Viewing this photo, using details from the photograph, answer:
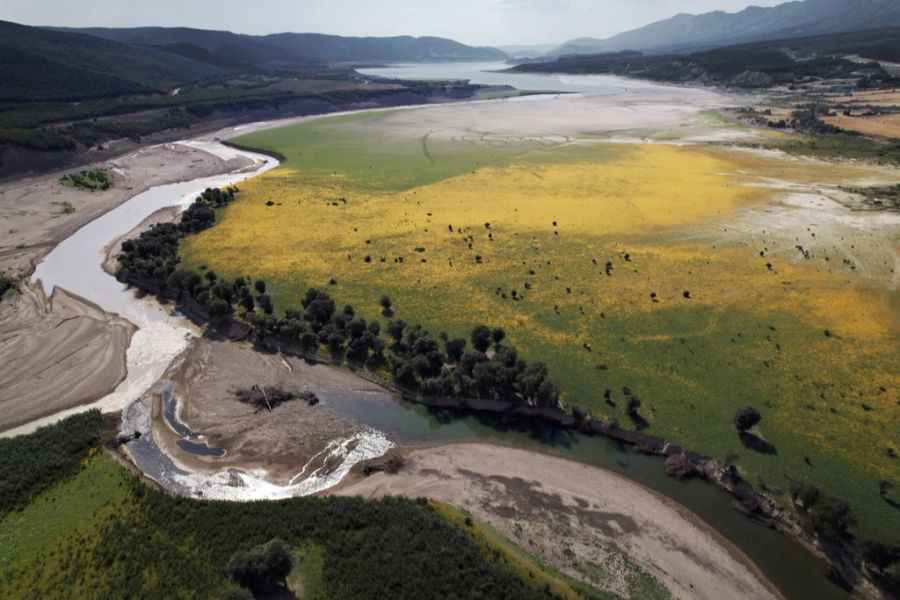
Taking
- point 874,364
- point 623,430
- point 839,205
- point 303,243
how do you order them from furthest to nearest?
point 839,205 → point 303,243 → point 874,364 → point 623,430

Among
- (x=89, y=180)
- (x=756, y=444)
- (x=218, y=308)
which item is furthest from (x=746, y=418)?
(x=89, y=180)

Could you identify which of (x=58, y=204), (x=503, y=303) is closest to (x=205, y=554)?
(x=503, y=303)

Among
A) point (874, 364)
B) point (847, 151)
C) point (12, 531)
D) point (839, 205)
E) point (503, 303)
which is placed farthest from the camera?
point (847, 151)

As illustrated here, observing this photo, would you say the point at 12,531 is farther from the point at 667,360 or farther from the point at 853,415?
the point at 853,415

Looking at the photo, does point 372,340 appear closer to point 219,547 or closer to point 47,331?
point 219,547

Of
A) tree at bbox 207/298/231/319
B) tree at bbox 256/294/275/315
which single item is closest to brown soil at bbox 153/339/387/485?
tree at bbox 207/298/231/319

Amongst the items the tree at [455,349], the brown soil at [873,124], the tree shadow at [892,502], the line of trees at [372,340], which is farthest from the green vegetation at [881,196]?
the tree at [455,349]

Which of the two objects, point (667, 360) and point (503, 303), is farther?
point (503, 303)
